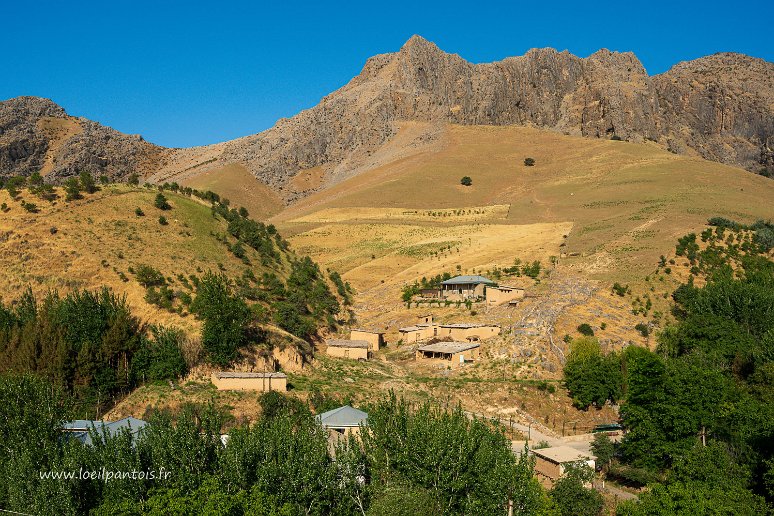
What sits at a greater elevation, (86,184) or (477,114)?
(477,114)

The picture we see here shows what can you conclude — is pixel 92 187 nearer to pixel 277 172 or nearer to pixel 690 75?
pixel 277 172

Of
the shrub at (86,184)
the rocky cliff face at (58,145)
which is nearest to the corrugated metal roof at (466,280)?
the shrub at (86,184)

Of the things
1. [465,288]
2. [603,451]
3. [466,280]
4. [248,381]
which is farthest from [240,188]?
[603,451]

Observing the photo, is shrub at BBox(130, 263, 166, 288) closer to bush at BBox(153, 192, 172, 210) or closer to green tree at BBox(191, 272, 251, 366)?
green tree at BBox(191, 272, 251, 366)

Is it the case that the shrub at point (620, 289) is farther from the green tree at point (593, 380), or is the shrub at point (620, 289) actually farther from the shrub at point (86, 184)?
the shrub at point (86, 184)

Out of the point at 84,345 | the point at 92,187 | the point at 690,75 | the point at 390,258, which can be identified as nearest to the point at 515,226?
the point at 390,258

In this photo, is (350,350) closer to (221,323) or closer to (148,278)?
(221,323)

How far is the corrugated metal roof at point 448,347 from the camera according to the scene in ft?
156

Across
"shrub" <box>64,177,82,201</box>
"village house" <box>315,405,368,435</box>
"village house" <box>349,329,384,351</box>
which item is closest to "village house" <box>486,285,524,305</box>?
"village house" <box>349,329,384,351</box>

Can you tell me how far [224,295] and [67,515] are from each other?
2150 centimetres

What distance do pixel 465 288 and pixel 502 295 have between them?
5106 mm

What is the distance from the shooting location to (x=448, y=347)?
159 ft

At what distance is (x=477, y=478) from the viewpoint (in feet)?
73.3

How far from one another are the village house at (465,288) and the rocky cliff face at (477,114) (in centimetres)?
9549
